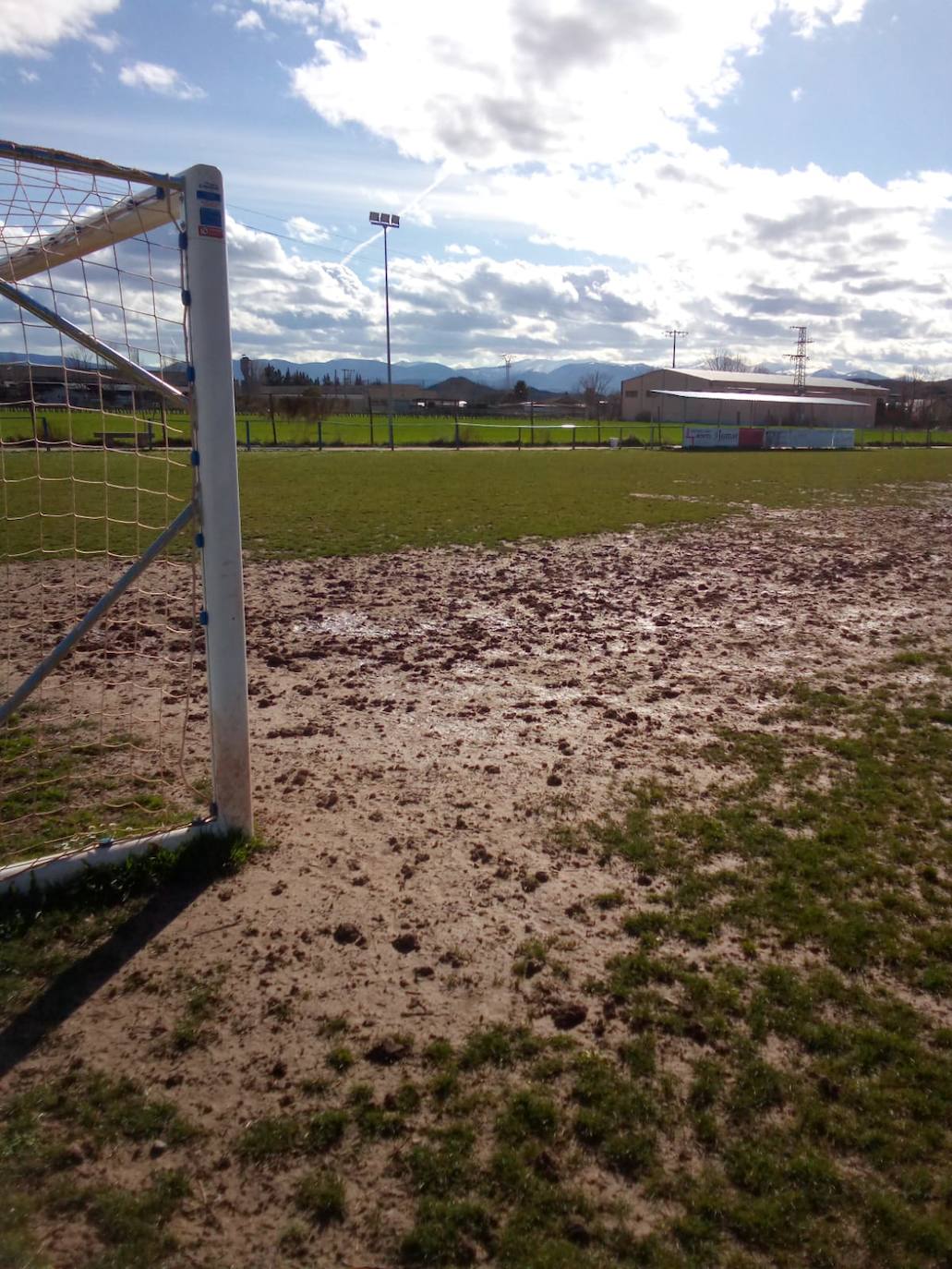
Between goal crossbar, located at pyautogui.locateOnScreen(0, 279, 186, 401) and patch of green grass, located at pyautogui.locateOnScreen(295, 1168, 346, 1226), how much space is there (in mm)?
3194

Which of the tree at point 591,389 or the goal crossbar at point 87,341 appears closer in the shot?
the goal crossbar at point 87,341

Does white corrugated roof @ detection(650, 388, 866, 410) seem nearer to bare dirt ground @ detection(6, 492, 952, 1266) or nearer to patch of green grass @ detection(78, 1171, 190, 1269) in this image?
bare dirt ground @ detection(6, 492, 952, 1266)

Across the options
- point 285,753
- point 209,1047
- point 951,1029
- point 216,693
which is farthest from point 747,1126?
point 285,753

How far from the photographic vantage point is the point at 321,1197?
2.36m

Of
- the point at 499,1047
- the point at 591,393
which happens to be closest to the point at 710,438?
the point at 591,393

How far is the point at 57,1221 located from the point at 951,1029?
114 inches

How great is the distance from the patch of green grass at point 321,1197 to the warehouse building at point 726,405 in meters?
75.7

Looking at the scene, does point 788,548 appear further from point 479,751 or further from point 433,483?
point 433,483

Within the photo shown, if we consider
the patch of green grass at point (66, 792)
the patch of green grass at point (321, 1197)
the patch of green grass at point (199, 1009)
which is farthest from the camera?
the patch of green grass at point (66, 792)

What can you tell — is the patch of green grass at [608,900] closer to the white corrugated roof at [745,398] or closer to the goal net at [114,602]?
the goal net at [114,602]

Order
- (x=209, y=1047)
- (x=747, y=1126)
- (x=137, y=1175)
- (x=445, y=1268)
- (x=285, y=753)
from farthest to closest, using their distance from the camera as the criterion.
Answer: (x=285, y=753) < (x=209, y=1047) < (x=747, y=1126) < (x=137, y=1175) < (x=445, y=1268)

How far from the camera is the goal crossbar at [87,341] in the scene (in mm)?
3537

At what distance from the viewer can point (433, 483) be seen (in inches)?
892

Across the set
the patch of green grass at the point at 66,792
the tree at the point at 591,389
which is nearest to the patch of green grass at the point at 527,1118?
the patch of green grass at the point at 66,792
